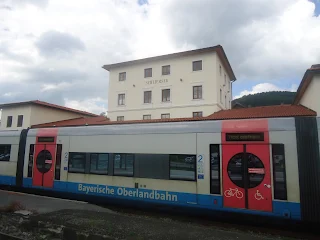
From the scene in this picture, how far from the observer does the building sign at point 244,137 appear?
298 inches

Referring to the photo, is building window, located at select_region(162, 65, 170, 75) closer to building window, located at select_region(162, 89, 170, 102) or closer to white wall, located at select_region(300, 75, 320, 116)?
building window, located at select_region(162, 89, 170, 102)

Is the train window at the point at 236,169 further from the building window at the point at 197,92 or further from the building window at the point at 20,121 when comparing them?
the building window at the point at 20,121

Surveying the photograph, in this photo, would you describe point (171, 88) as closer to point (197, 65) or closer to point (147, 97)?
point (147, 97)

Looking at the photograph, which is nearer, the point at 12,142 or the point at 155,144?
the point at 155,144

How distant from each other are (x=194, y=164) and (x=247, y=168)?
1.59 m

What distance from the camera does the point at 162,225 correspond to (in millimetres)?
5750

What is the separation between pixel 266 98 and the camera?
70.0 m

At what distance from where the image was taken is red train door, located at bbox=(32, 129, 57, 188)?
427 inches

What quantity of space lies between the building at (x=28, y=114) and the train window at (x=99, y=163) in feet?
93.3

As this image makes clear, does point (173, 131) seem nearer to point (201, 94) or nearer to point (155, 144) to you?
point (155, 144)

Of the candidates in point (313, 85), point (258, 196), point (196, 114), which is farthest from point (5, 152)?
point (196, 114)

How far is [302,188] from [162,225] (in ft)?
12.7

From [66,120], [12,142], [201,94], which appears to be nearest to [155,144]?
[12,142]

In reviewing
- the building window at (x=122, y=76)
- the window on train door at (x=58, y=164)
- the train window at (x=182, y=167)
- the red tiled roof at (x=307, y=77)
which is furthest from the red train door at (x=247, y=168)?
the building window at (x=122, y=76)
